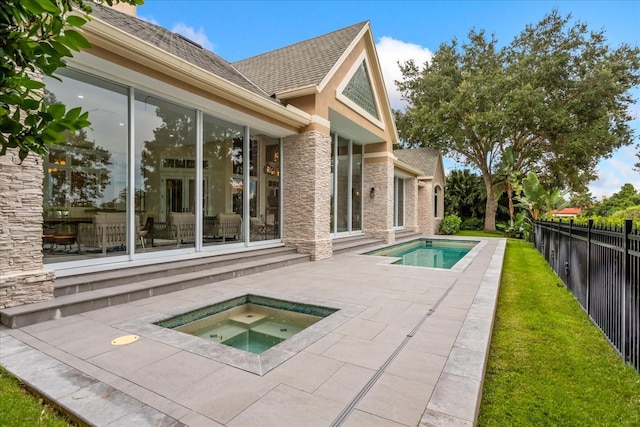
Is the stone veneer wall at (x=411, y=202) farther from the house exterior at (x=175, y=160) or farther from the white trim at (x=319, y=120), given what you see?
the white trim at (x=319, y=120)

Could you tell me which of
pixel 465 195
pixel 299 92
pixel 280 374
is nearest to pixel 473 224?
pixel 465 195

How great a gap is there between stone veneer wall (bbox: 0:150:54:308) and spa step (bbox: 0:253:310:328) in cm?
22

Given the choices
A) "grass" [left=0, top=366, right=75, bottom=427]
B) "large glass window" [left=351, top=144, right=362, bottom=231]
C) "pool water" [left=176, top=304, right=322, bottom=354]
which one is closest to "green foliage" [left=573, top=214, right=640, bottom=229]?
"pool water" [left=176, top=304, right=322, bottom=354]

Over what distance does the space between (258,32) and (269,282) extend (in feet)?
70.9

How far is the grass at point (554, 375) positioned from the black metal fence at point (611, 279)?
0.23 m

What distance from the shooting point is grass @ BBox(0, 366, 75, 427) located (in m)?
2.72

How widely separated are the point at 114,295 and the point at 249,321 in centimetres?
229

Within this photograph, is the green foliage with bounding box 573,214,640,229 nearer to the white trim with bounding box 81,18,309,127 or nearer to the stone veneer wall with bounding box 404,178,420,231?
the white trim with bounding box 81,18,309,127

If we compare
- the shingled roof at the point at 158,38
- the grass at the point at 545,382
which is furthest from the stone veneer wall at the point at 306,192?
the grass at the point at 545,382

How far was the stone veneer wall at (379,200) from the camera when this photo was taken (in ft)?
52.8

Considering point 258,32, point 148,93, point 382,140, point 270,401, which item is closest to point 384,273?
point 270,401

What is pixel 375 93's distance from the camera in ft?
50.0

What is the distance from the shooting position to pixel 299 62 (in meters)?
13.3

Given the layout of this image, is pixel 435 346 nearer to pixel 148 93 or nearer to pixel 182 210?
pixel 182 210
